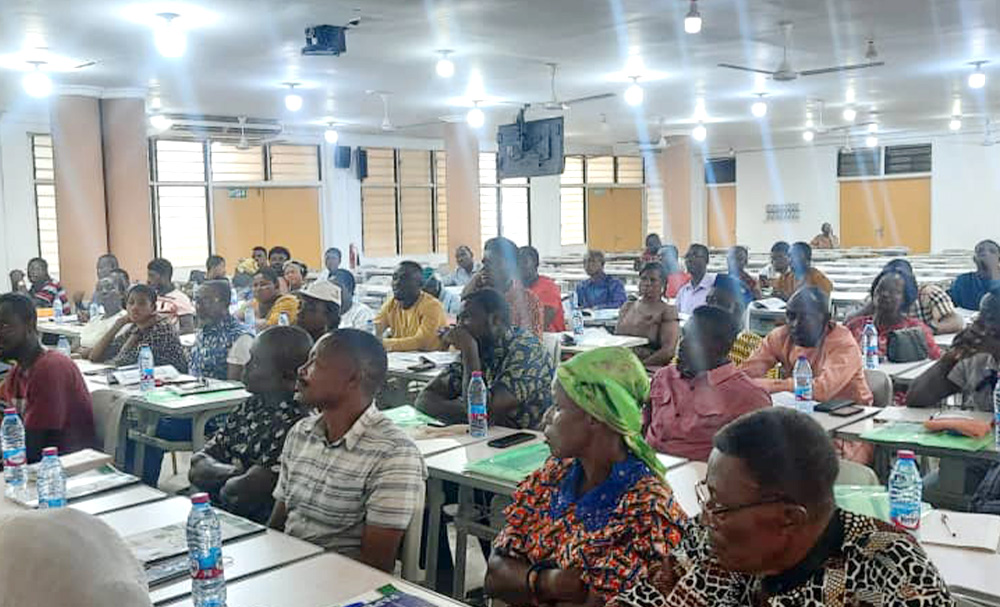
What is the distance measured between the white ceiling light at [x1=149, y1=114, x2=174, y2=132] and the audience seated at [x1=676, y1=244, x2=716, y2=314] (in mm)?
8200

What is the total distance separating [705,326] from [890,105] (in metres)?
12.2

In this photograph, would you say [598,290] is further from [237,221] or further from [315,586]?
[237,221]

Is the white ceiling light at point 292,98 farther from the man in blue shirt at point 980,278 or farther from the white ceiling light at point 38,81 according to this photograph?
the man in blue shirt at point 980,278

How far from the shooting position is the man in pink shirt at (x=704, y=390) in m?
3.64

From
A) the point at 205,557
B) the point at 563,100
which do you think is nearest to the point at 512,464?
the point at 205,557

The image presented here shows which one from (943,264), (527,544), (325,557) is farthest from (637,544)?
(943,264)

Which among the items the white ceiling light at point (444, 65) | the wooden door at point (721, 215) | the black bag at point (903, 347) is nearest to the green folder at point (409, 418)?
the black bag at point (903, 347)

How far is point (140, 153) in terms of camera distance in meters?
11.0

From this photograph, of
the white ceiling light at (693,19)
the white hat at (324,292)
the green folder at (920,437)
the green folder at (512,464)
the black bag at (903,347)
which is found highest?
the white ceiling light at (693,19)

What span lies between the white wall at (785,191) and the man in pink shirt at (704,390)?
60.9ft

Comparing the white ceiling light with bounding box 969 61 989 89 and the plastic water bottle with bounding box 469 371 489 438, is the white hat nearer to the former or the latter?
the plastic water bottle with bounding box 469 371 489 438

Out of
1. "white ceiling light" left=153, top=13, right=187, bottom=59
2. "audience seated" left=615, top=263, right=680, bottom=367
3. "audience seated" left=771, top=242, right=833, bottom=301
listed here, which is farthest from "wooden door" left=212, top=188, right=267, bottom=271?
"audience seated" left=615, top=263, right=680, bottom=367

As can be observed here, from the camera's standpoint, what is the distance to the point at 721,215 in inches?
910

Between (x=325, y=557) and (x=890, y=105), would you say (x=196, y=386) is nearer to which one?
(x=325, y=557)
